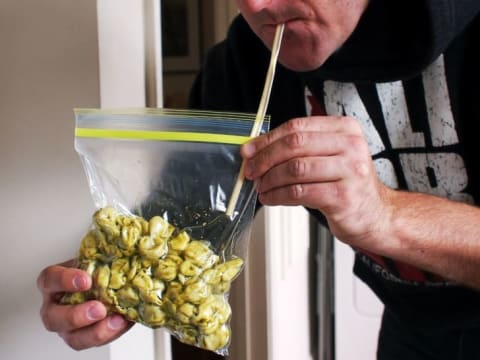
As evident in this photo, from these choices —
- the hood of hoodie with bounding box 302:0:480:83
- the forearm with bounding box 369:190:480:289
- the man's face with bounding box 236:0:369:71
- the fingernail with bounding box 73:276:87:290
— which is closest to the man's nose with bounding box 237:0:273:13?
the man's face with bounding box 236:0:369:71

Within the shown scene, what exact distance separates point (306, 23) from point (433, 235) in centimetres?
29

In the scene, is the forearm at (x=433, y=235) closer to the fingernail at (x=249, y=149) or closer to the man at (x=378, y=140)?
the man at (x=378, y=140)

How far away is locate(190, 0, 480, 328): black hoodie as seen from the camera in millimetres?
710

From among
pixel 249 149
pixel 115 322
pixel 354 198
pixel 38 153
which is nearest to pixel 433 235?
pixel 354 198

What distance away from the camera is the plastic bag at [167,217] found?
0.51m

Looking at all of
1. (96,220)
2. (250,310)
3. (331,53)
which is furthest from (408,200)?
(250,310)

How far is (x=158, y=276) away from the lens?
0.51m

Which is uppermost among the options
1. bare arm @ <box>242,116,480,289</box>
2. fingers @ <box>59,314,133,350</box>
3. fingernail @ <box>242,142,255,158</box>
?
fingernail @ <box>242,142,255,158</box>

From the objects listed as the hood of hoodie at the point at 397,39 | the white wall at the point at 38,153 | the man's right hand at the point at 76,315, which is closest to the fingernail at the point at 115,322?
the man's right hand at the point at 76,315

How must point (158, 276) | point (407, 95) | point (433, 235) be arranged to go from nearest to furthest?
1. point (158, 276)
2. point (433, 235)
3. point (407, 95)

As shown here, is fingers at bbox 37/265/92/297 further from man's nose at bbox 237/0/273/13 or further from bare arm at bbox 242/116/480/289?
man's nose at bbox 237/0/273/13

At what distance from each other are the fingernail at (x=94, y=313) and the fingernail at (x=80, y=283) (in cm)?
2

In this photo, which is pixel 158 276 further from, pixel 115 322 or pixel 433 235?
pixel 433 235

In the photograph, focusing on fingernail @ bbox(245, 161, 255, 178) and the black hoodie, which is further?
the black hoodie
